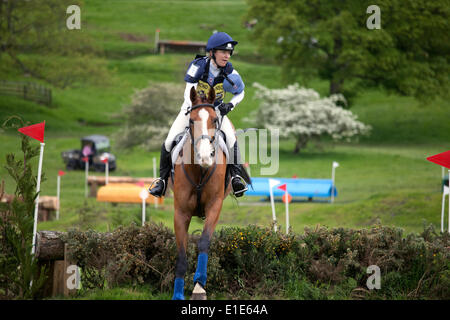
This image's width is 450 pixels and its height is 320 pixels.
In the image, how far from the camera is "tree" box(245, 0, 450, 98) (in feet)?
124

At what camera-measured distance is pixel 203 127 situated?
699 centimetres

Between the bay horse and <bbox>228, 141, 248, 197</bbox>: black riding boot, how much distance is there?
0.44 m

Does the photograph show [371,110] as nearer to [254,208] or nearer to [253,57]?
[253,57]

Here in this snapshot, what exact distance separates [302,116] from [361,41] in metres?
8.68

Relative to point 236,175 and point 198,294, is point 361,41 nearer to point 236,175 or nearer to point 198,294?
point 236,175

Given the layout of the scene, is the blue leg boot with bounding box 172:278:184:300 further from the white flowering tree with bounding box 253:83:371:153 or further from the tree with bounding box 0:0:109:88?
the tree with bounding box 0:0:109:88

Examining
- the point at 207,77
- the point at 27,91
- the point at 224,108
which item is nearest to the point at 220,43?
the point at 207,77

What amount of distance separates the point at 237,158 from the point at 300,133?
1039 inches

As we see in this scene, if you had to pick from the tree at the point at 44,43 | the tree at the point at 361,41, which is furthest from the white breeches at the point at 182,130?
the tree at the point at 44,43

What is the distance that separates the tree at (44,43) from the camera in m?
38.2

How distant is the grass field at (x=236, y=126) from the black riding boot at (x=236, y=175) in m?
1.20

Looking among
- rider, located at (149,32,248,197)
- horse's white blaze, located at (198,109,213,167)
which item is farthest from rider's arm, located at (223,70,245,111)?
horse's white blaze, located at (198,109,213,167)
